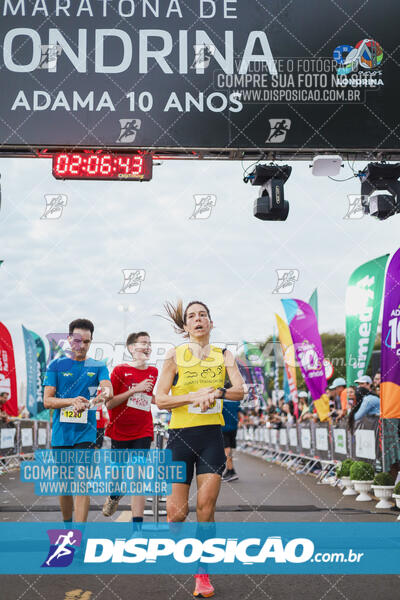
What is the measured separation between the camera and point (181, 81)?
9.71 m

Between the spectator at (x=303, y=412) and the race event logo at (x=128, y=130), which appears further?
the spectator at (x=303, y=412)

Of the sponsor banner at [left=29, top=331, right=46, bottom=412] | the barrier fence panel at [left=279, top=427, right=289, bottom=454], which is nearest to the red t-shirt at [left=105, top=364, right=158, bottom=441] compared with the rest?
the barrier fence panel at [left=279, top=427, right=289, bottom=454]

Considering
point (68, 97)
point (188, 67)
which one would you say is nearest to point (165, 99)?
point (188, 67)

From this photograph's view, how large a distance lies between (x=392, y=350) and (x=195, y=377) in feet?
14.4

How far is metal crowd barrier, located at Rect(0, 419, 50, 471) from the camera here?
16.0 metres

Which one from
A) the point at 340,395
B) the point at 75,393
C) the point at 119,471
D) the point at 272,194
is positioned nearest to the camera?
the point at 75,393

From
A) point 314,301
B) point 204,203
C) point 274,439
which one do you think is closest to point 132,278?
point 204,203

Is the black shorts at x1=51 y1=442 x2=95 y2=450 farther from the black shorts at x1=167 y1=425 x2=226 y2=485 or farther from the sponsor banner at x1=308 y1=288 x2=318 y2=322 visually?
the sponsor banner at x1=308 y1=288 x2=318 y2=322

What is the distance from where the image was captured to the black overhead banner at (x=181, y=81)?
9.66 m

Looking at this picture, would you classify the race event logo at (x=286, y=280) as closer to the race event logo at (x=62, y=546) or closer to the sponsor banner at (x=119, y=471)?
the sponsor banner at (x=119, y=471)

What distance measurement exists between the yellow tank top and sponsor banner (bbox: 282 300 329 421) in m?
9.56

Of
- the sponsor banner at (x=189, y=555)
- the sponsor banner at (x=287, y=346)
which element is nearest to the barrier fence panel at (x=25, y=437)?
the sponsor banner at (x=287, y=346)

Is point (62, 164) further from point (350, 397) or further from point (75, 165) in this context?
point (350, 397)

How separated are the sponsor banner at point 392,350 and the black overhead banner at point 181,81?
234cm
